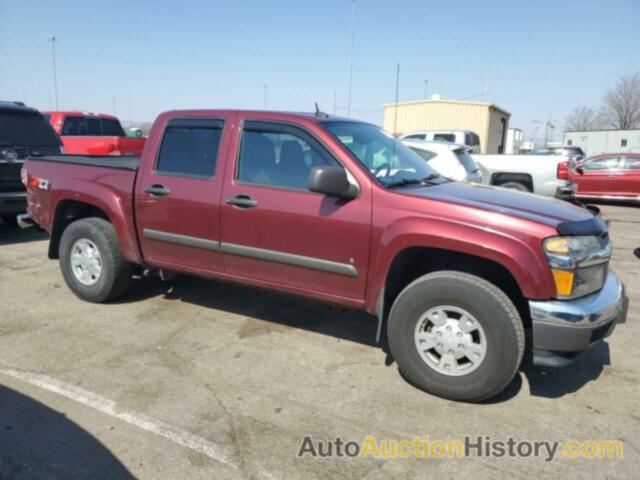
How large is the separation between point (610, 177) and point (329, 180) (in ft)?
45.6

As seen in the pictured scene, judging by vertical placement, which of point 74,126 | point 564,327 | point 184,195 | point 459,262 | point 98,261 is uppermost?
point 74,126

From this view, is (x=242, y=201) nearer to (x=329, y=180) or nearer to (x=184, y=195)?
(x=184, y=195)

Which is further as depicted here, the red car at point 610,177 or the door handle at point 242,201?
the red car at point 610,177

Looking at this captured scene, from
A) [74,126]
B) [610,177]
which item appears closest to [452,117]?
[610,177]

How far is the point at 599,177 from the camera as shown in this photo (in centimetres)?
1460

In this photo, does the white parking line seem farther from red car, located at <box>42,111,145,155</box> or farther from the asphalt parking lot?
red car, located at <box>42,111,145,155</box>

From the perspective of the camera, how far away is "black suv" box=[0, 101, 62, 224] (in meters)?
7.16

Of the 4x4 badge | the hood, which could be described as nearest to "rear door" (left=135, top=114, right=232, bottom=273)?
the hood

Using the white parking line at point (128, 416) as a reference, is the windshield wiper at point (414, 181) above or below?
above

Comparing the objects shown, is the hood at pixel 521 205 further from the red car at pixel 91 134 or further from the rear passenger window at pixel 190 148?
the red car at pixel 91 134

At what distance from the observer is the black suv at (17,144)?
23.5 ft

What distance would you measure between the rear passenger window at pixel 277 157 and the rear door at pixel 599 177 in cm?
1316

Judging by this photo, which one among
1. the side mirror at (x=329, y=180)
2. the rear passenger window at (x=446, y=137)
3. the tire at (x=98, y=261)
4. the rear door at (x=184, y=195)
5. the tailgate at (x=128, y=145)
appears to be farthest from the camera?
the rear passenger window at (x=446, y=137)

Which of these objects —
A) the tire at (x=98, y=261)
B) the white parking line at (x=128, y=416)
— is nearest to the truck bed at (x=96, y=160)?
the tire at (x=98, y=261)
